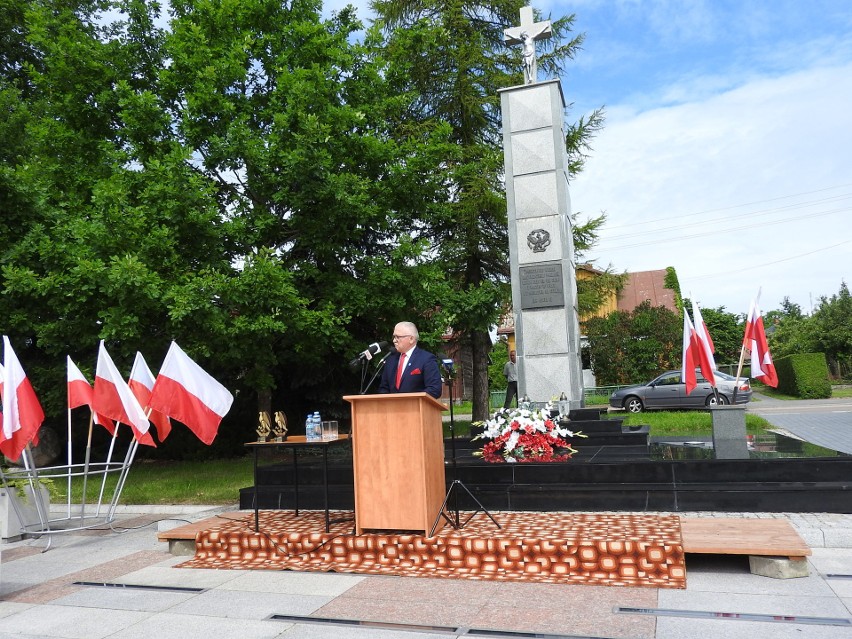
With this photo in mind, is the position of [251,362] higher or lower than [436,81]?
lower

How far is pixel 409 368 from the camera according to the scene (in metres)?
6.45

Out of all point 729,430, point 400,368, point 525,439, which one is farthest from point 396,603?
point 729,430

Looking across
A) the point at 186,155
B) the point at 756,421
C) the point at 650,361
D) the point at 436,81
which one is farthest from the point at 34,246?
Answer: the point at 650,361

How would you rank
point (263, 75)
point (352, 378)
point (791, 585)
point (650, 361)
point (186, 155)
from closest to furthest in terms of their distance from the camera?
1. point (791, 585)
2. point (186, 155)
3. point (263, 75)
4. point (352, 378)
5. point (650, 361)

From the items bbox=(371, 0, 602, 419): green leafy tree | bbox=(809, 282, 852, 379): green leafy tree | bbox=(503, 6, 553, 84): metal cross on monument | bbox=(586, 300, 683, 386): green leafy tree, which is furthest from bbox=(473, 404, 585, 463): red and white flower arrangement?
bbox=(809, 282, 852, 379): green leafy tree

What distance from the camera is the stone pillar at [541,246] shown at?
11438mm

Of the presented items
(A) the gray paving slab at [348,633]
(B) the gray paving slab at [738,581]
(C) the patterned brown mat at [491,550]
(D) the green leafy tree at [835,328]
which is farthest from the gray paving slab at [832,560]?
(D) the green leafy tree at [835,328]

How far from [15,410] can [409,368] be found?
13.1ft

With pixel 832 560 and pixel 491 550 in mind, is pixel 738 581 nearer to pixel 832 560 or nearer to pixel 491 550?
pixel 832 560

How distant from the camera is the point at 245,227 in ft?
47.2

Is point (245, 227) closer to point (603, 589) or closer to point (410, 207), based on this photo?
point (410, 207)

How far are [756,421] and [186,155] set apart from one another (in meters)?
13.9

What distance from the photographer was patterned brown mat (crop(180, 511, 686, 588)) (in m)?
5.19

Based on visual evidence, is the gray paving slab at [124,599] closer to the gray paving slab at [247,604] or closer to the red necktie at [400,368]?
the gray paving slab at [247,604]
